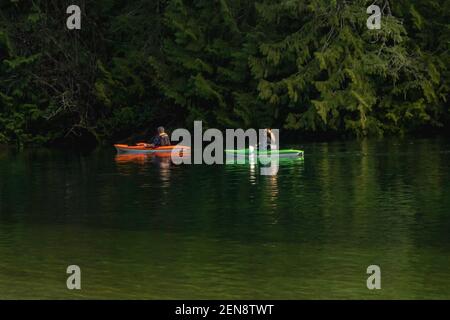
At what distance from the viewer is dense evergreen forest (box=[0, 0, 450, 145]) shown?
5441 centimetres

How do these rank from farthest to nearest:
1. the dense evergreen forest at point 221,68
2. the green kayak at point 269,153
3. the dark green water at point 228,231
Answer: the dense evergreen forest at point 221,68, the green kayak at point 269,153, the dark green water at point 228,231

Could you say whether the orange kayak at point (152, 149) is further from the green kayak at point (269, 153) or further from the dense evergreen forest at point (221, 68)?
the dense evergreen forest at point (221, 68)

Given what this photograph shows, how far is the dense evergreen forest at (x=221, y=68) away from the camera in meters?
54.4

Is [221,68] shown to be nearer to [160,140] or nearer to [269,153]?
[160,140]

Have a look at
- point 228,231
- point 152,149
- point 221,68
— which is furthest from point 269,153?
point 228,231

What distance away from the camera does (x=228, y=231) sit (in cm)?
2339

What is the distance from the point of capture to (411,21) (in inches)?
2285

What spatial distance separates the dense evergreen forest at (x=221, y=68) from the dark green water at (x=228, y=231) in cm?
1471

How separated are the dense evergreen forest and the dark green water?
1471cm

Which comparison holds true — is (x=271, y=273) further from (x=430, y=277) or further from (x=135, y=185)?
(x=135, y=185)

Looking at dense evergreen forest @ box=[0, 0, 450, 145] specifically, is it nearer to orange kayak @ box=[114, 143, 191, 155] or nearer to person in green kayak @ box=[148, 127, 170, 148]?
person in green kayak @ box=[148, 127, 170, 148]

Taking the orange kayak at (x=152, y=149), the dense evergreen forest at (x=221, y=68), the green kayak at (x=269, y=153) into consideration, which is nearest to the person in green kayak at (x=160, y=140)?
the orange kayak at (x=152, y=149)

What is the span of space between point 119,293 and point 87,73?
143 ft
